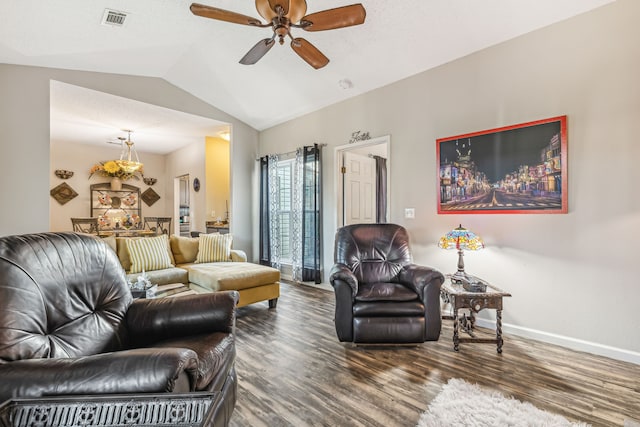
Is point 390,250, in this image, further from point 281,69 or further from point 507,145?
point 281,69

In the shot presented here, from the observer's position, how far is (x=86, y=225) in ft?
23.1

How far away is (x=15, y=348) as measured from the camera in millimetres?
1096

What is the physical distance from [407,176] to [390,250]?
108 centimetres

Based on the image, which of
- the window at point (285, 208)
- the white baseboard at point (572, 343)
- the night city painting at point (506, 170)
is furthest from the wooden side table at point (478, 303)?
the window at point (285, 208)

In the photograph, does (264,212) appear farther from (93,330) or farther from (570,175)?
(570,175)

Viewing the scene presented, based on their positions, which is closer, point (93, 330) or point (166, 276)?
point (93, 330)

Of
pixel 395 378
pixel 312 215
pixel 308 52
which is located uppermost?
pixel 308 52

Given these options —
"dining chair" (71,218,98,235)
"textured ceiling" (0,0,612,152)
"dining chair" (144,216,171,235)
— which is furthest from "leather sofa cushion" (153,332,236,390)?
"dining chair" (144,216,171,235)

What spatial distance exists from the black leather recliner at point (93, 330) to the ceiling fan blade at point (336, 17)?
201cm

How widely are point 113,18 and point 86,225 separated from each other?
18.4 ft

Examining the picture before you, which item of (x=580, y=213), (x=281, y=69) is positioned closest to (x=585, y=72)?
(x=580, y=213)

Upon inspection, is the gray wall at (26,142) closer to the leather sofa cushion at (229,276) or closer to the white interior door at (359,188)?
→ the leather sofa cushion at (229,276)

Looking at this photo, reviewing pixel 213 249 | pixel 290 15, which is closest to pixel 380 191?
pixel 213 249

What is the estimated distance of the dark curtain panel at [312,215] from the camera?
4.77 metres
